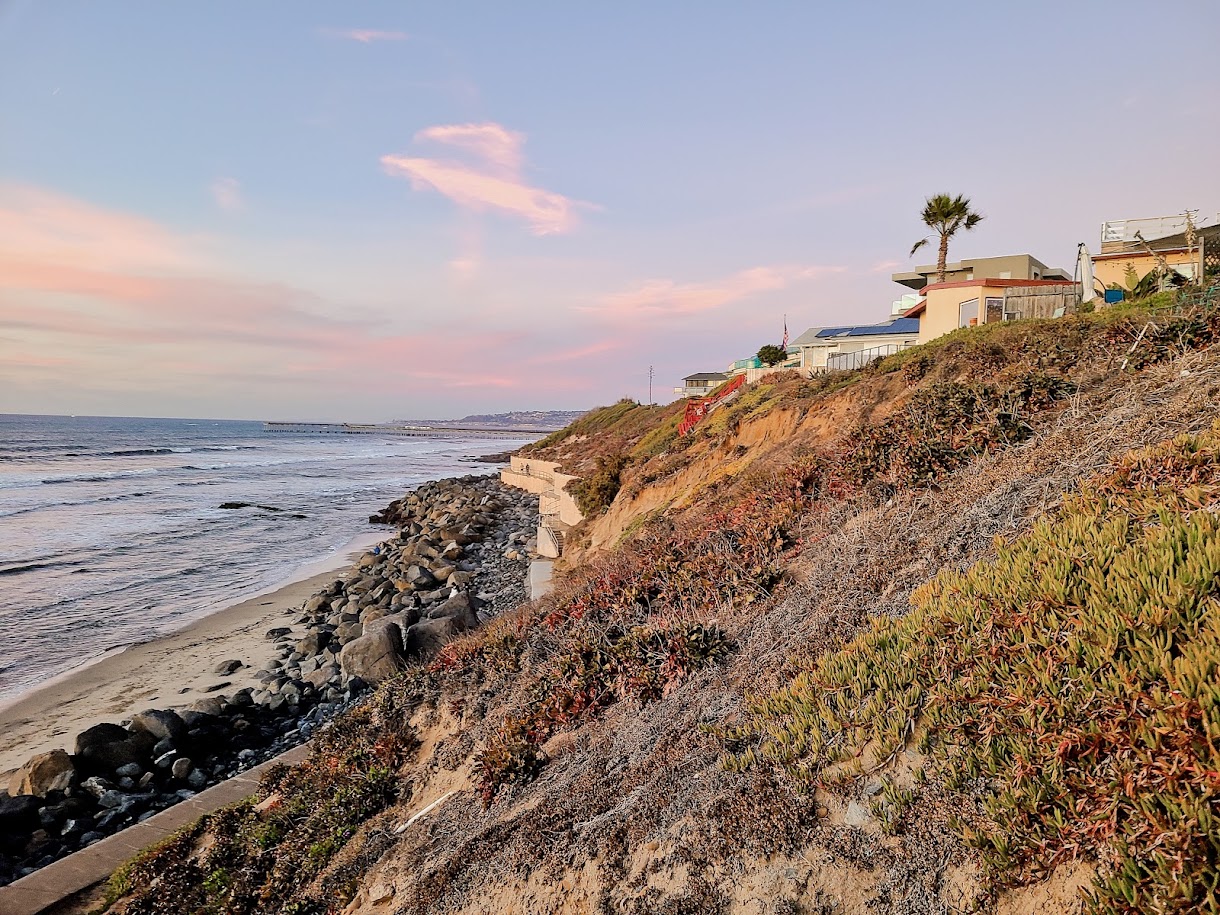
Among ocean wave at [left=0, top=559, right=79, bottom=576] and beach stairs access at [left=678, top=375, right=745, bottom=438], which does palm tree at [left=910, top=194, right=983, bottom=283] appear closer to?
beach stairs access at [left=678, top=375, right=745, bottom=438]

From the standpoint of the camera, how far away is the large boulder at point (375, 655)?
38.1 ft

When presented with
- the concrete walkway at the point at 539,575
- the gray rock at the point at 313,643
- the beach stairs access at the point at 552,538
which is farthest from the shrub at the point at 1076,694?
the beach stairs access at the point at 552,538

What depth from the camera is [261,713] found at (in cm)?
1103

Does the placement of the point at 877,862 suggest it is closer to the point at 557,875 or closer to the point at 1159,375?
the point at 557,875

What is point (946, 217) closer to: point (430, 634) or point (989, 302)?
point (989, 302)

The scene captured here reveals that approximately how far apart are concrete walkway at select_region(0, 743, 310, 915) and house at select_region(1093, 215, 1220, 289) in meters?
22.9

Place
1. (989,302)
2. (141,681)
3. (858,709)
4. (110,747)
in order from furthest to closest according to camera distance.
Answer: (989,302), (141,681), (110,747), (858,709)

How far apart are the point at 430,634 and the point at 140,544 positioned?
2090 cm

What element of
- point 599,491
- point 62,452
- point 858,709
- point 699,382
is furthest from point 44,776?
point 62,452

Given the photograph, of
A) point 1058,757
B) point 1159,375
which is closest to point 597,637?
point 1058,757

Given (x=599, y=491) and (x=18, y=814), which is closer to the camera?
(x=18, y=814)

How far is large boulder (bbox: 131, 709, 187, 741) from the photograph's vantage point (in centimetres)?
955

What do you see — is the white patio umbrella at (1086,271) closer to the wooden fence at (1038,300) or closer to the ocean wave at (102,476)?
the wooden fence at (1038,300)

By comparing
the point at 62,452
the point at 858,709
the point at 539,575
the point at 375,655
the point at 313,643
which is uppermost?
the point at 858,709
